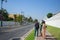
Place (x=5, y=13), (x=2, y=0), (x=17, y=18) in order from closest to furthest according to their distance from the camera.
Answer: (x=2, y=0) → (x=5, y=13) → (x=17, y=18)

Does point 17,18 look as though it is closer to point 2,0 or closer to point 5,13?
point 5,13

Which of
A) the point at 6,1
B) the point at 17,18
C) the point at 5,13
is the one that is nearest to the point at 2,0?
the point at 6,1

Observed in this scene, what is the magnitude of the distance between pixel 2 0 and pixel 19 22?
228ft

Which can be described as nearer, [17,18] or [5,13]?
[5,13]

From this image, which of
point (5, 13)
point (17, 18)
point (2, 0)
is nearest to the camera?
point (2, 0)

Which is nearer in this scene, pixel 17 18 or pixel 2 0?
pixel 2 0

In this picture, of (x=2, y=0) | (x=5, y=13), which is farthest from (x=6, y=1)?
(x=5, y=13)

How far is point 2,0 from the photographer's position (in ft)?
235

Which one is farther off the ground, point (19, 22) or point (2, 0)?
point (2, 0)

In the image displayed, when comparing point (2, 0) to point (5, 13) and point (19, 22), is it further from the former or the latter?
point (19, 22)

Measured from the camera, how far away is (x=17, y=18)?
135 m

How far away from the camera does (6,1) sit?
2948 inches

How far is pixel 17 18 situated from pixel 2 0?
210 feet

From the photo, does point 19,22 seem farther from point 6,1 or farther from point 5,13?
point 6,1
